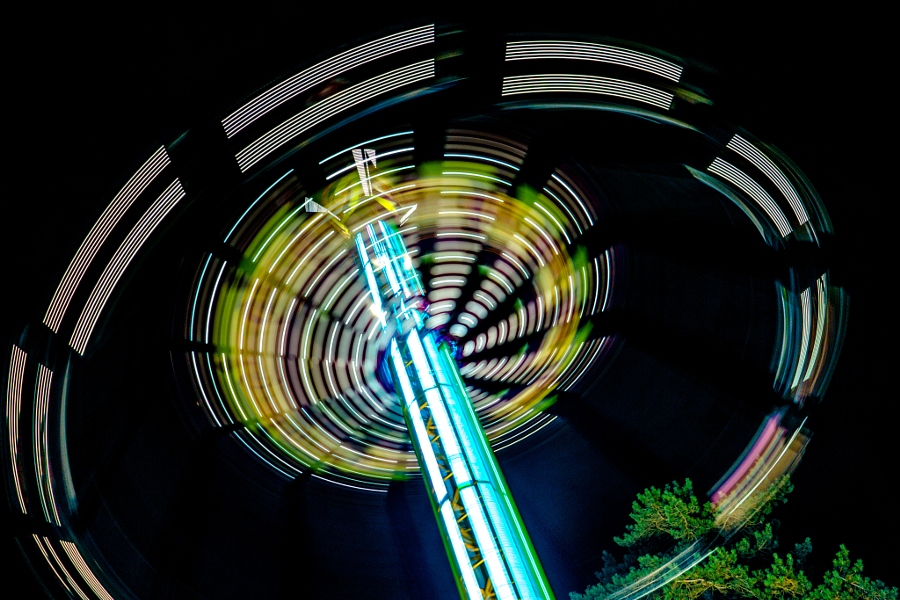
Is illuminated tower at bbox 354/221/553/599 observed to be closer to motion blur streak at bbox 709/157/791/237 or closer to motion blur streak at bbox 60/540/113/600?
motion blur streak at bbox 60/540/113/600

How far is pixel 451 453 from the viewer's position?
492 cm

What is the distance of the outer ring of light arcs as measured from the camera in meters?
4.01

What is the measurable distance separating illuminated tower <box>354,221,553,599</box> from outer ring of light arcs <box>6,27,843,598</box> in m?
2.11

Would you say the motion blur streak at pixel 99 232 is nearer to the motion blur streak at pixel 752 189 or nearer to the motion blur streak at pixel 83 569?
the motion blur streak at pixel 83 569

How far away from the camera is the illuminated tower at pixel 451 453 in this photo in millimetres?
4281

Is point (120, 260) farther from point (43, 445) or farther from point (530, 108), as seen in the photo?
point (530, 108)

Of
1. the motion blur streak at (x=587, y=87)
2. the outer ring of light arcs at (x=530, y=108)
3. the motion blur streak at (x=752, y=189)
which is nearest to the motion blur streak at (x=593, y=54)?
the outer ring of light arcs at (x=530, y=108)

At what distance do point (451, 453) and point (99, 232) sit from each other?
3336 millimetres

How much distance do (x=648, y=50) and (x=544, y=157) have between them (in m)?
2.41

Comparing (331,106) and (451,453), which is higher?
(331,106)

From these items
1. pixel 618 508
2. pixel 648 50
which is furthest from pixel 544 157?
pixel 618 508

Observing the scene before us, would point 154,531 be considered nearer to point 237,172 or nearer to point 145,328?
point 145,328

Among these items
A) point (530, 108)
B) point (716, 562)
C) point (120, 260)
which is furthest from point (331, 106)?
point (716, 562)

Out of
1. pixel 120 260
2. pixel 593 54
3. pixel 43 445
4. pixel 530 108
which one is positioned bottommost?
pixel 43 445
